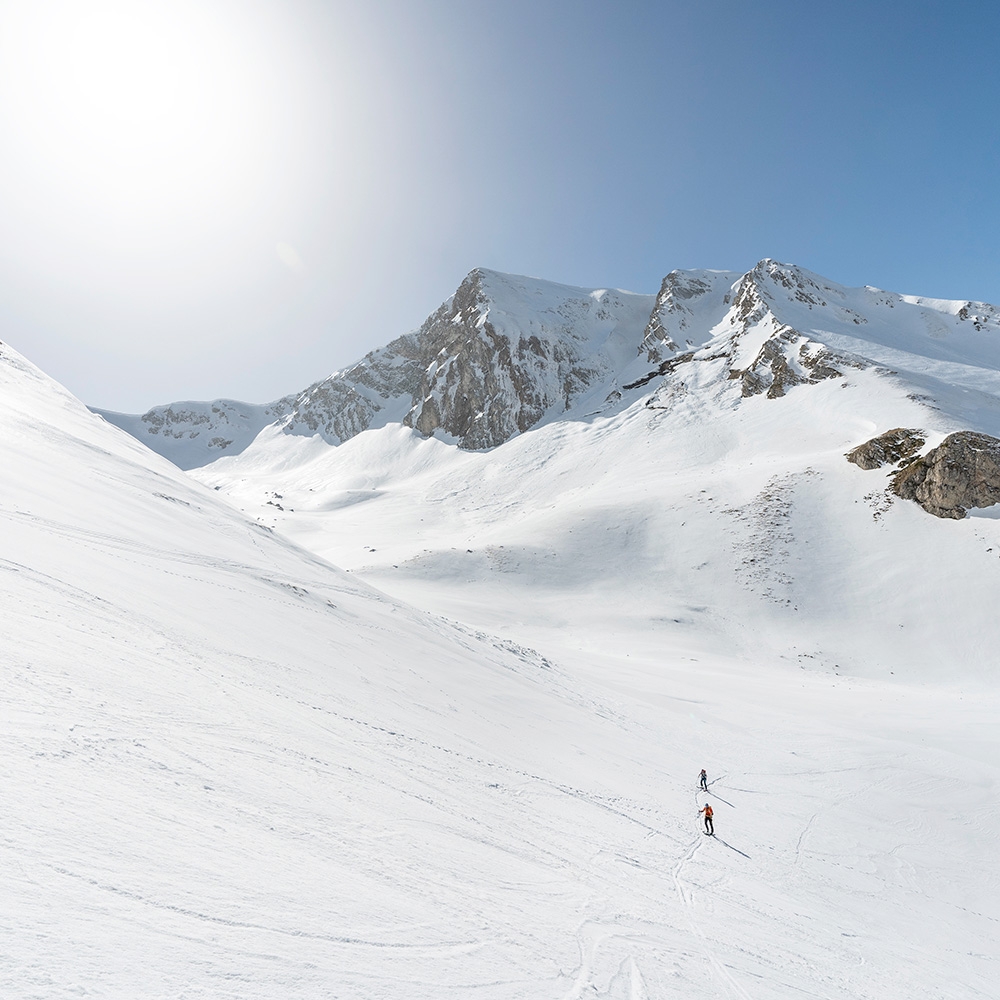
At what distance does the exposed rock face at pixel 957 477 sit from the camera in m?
36.8

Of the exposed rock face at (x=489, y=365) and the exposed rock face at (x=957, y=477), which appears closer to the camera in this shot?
the exposed rock face at (x=957, y=477)

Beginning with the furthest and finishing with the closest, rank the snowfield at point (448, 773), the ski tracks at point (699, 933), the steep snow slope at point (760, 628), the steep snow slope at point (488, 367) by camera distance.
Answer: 1. the steep snow slope at point (488, 367)
2. the steep snow slope at point (760, 628)
3. the ski tracks at point (699, 933)
4. the snowfield at point (448, 773)

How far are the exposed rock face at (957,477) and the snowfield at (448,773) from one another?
195cm

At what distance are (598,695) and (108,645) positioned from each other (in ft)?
54.7

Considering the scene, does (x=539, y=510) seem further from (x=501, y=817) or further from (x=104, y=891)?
(x=104, y=891)

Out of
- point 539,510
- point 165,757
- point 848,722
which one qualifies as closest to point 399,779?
point 165,757

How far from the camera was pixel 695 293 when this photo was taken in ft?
373

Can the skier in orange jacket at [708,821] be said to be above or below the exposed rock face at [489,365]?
below

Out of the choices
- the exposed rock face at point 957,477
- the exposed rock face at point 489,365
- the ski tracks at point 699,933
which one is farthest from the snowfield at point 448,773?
the exposed rock face at point 489,365

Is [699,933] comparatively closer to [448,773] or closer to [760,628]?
[448,773]

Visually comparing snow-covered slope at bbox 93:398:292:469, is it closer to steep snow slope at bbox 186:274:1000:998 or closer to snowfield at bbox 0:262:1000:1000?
steep snow slope at bbox 186:274:1000:998

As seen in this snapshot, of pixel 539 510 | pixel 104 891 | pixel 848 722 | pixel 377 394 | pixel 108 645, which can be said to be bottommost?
pixel 104 891

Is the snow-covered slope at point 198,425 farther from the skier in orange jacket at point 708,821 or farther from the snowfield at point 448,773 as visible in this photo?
the skier in orange jacket at point 708,821

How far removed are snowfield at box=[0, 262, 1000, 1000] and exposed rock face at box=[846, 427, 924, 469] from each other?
8163 millimetres
